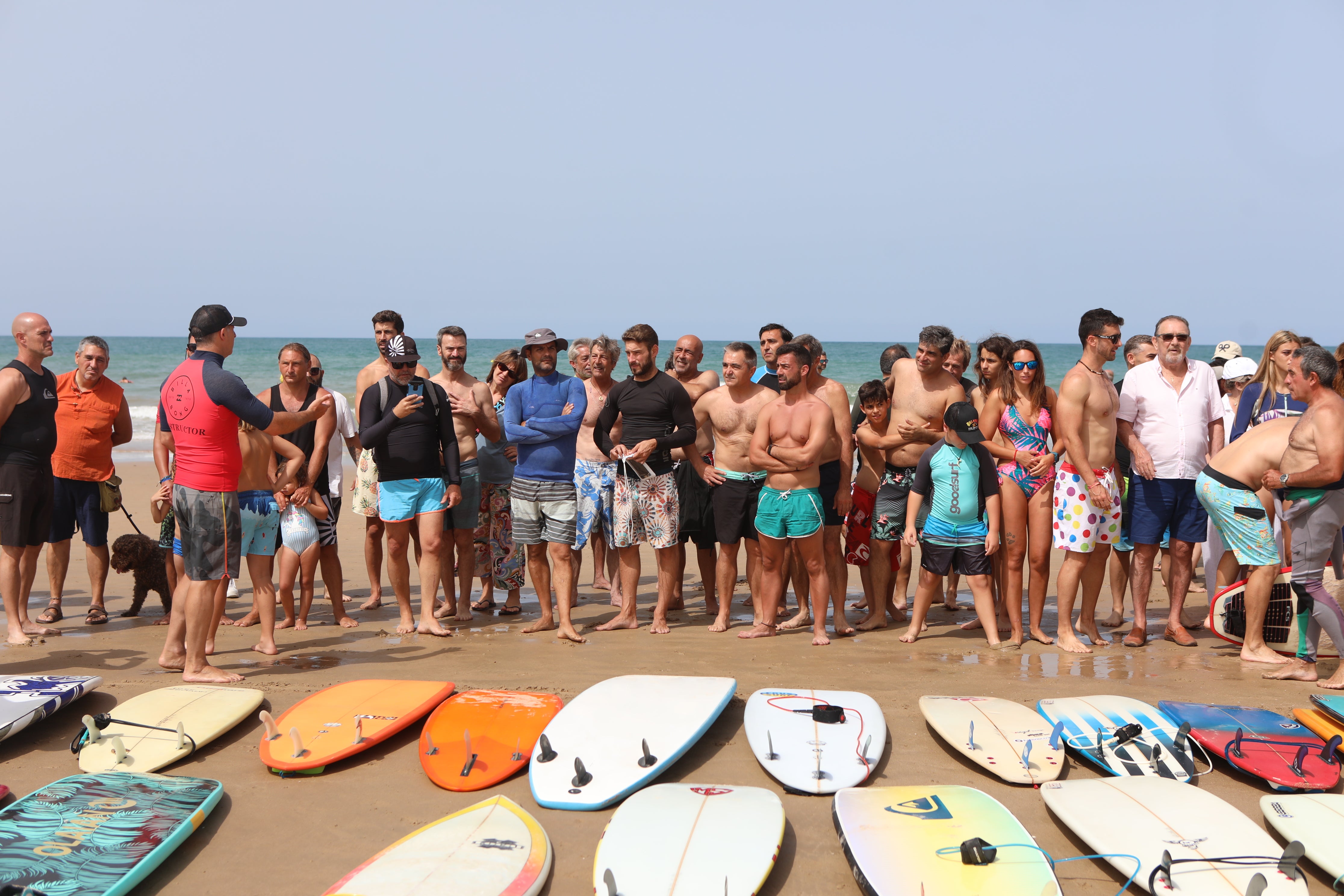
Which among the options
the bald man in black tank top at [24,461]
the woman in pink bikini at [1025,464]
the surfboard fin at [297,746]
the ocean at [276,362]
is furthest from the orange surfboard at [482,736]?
the ocean at [276,362]

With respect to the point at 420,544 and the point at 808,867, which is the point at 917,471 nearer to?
the point at 808,867

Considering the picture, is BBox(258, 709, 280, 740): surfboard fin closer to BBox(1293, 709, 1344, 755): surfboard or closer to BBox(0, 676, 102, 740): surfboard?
BBox(0, 676, 102, 740): surfboard

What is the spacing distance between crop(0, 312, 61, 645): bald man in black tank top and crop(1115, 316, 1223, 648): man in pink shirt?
23.9 ft

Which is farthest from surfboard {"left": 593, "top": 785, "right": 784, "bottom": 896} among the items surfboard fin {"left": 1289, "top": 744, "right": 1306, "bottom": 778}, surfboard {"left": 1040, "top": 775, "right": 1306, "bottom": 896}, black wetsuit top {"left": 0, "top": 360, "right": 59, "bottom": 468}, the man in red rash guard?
black wetsuit top {"left": 0, "top": 360, "right": 59, "bottom": 468}

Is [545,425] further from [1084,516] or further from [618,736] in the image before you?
[1084,516]

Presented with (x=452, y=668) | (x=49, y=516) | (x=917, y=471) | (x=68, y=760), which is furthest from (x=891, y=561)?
(x=49, y=516)

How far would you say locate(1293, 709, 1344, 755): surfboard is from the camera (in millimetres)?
4410

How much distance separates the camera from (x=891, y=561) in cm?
689

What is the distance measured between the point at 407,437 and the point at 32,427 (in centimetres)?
249

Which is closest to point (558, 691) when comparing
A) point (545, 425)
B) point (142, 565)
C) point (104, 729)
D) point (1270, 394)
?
point (545, 425)

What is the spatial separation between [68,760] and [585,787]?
8.35ft

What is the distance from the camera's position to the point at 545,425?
20.9 ft

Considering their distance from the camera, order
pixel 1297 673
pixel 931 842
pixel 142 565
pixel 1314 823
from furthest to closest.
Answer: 1. pixel 142 565
2. pixel 1297 673
3. pixel 1314 823
4. pixel 931 842

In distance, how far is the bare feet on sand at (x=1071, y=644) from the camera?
602 centimetres
